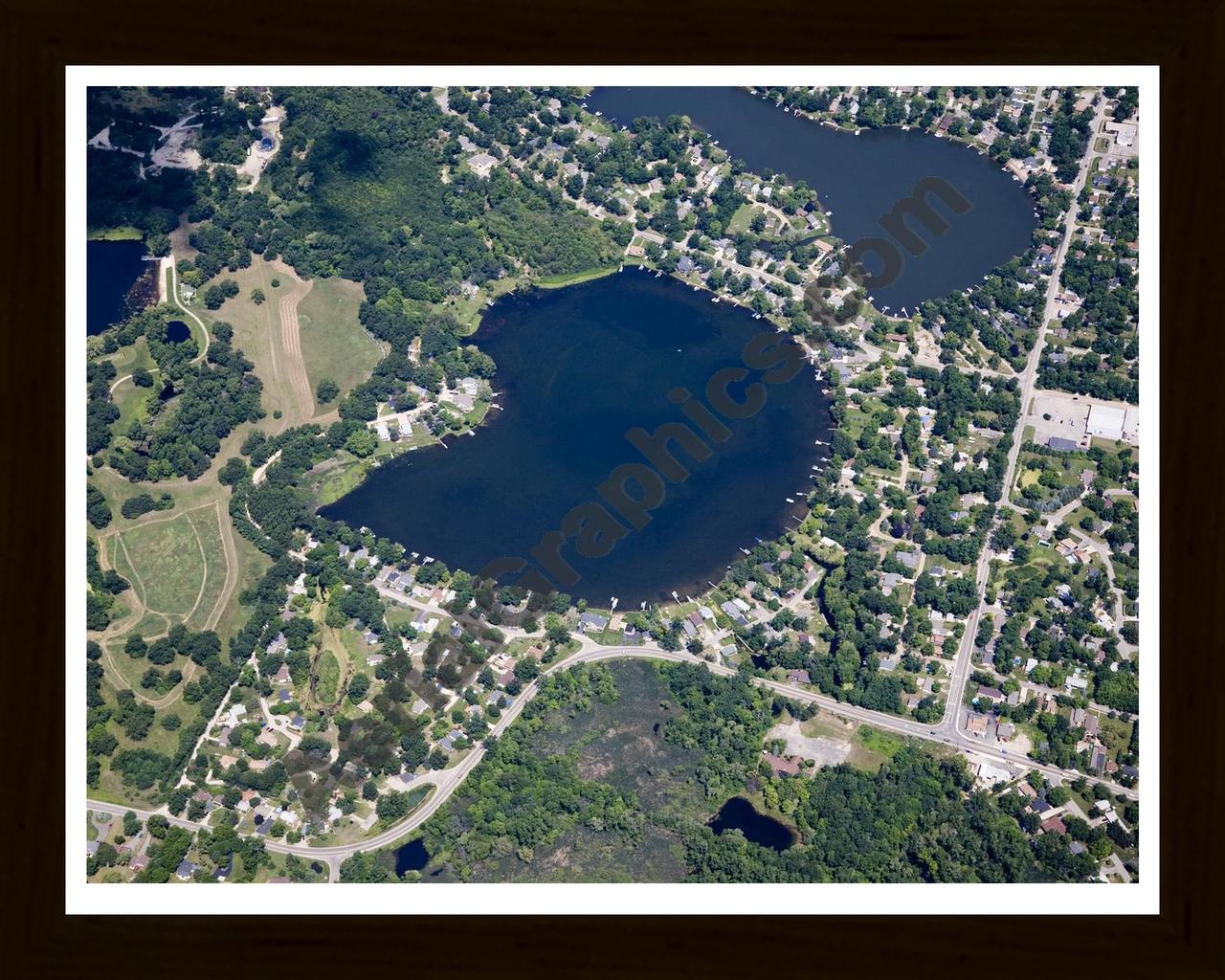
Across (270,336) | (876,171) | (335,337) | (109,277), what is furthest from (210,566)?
(876,171)

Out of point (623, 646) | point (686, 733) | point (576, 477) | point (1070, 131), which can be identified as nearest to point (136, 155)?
point (576, 477)

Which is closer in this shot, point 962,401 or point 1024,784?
point 1024,784

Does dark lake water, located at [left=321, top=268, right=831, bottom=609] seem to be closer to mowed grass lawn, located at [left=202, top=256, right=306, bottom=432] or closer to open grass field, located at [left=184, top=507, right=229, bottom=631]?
open grass field, located at [left=184, top=507, right=229, bottom=631]

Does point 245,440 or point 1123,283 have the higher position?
point 1123,283

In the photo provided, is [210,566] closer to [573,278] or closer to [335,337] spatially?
[335,337]

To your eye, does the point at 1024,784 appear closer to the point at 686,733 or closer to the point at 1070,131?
the point at 686,733

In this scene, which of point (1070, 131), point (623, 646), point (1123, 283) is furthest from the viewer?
point (1070, 131)

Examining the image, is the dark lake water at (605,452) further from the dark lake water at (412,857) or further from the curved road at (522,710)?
the dark lake water at (412,857)

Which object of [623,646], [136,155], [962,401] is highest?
[136,155]
